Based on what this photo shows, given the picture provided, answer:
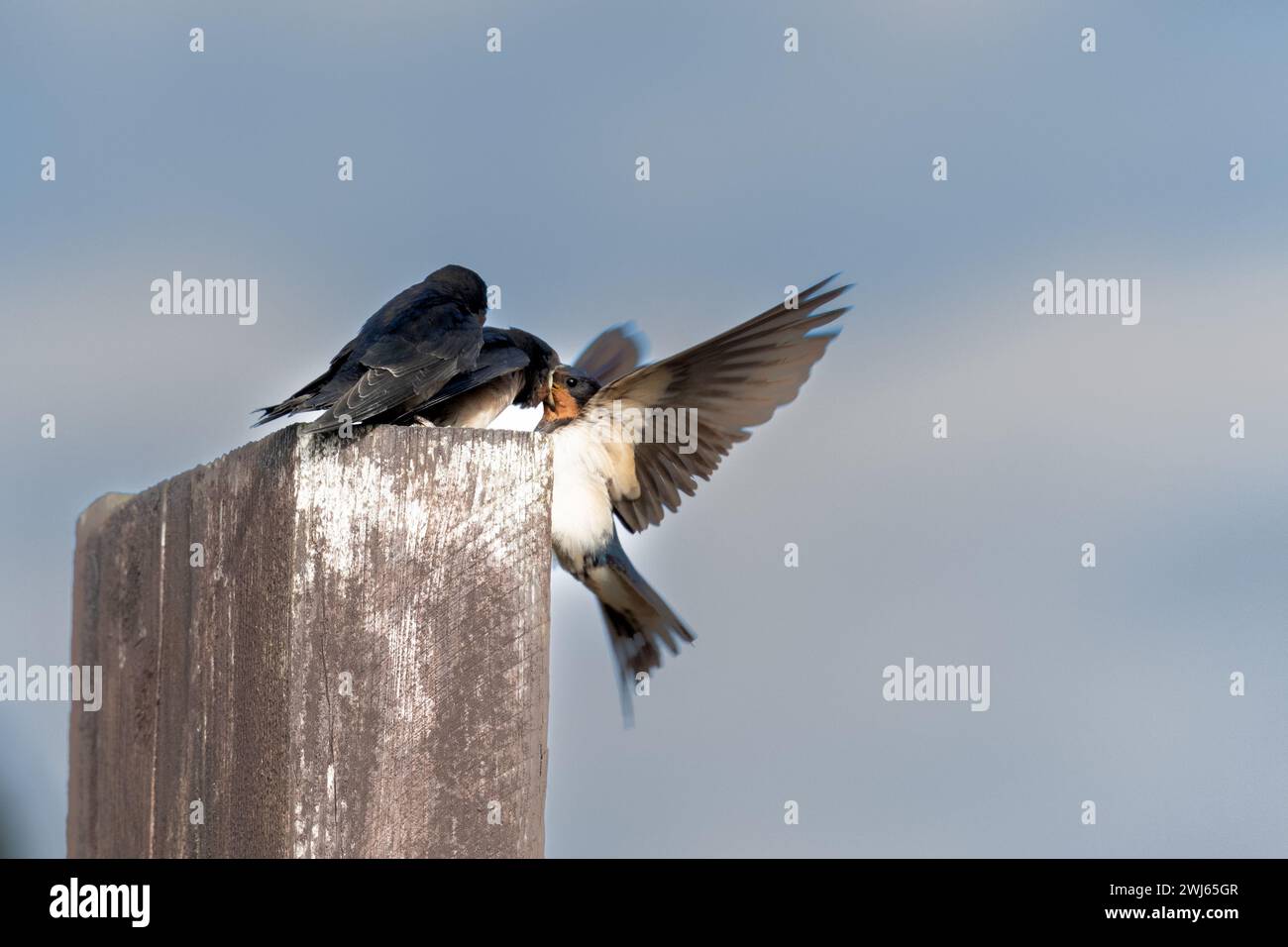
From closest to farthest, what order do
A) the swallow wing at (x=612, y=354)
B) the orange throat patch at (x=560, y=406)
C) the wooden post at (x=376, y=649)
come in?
the wooden post at (x=376, y=649) → the orange throat patch at (x=560, y=406) → the swallow wing at (x=612, y=354)

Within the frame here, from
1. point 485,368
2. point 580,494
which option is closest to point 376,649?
point 485,368

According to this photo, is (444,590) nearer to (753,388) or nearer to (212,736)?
(212,736)

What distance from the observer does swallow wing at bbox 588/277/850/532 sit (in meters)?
3.37

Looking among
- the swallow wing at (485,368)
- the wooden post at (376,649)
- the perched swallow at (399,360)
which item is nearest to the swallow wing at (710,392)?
the swallow wing at (485,368)

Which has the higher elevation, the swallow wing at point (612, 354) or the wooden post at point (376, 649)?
the swallow wing at point (612, 354)

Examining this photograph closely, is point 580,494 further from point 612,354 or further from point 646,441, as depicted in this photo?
point 612,354

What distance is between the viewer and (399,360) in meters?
2.68

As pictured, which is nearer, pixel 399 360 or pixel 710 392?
pixel 399 360

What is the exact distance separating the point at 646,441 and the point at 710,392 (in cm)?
20

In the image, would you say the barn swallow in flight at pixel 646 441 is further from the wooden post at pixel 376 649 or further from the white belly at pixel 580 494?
the wooden post at pixel 376 649

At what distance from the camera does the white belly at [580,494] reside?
333cm

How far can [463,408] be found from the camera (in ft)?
10.1

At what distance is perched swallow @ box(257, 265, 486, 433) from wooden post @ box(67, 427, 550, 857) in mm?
223

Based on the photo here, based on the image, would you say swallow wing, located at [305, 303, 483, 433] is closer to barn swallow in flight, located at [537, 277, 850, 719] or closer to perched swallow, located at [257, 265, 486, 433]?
perched swallow, located at [257, 265, 486, 433]
